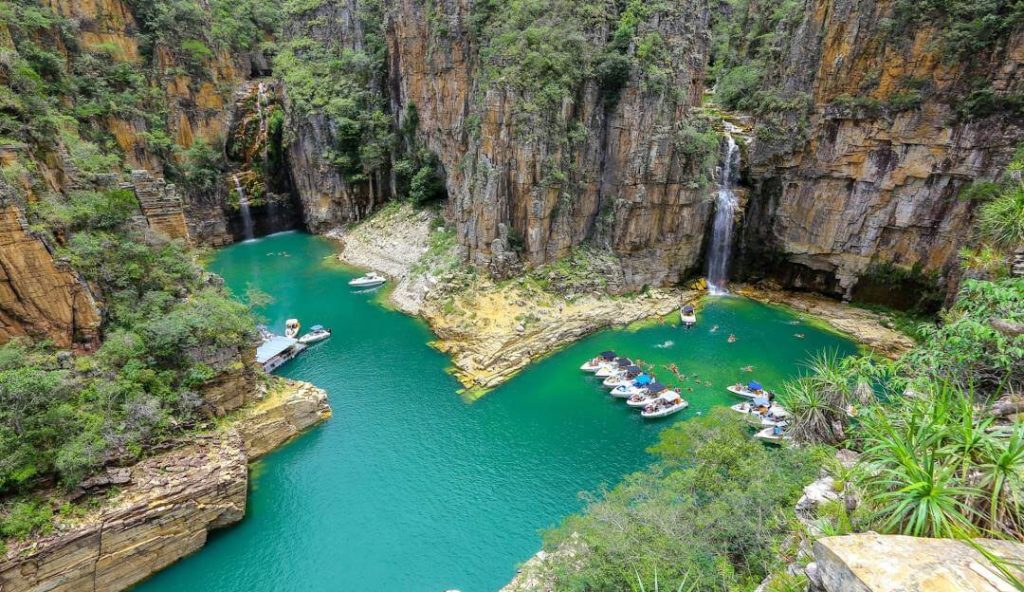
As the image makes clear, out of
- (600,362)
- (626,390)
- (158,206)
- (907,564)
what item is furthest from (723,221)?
(158,206)

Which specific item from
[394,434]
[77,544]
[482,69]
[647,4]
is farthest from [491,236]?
[77,544]

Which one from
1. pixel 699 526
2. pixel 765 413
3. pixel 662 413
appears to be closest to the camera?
pixel 699 526

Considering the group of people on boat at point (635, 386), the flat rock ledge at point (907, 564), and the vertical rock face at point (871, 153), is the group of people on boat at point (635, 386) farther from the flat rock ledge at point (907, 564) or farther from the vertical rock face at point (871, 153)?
the vertical rock face at point (871, 153)

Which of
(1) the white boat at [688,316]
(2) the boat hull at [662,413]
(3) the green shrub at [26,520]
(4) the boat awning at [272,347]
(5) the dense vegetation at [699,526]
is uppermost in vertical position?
(5) the dense vegetation at [699,526]

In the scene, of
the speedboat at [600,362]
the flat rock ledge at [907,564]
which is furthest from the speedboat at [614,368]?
the flat rock ledge at [907,564]

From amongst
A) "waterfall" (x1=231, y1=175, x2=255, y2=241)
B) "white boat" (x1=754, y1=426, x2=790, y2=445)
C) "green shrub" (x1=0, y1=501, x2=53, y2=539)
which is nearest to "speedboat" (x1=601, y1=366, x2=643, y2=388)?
"white boat" (x1=754, y1=426, x2=790, y2=445)

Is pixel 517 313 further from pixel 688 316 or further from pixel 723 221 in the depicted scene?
pixel 723 221
